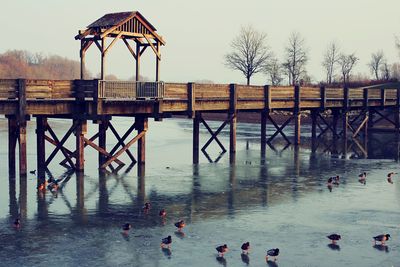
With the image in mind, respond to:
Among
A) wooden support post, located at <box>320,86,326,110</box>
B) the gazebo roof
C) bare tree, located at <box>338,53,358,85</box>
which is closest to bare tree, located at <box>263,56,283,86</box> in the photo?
bare tree, located at <box>338,53,358,85</box>

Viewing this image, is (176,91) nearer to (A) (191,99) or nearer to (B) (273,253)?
(A) (191,99)

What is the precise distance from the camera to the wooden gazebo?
91.1 ft

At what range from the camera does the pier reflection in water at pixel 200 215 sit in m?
15.0

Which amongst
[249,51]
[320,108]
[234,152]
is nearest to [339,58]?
[249,51]

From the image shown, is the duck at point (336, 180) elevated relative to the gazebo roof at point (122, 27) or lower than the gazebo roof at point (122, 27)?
lower

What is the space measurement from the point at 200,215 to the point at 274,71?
3239 inches

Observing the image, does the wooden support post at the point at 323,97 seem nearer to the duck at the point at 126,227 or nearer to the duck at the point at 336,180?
the duck at the point at 336,180

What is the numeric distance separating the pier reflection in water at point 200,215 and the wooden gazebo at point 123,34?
5711mm

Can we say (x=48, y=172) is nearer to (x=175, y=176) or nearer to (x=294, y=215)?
(x=175, y=176)

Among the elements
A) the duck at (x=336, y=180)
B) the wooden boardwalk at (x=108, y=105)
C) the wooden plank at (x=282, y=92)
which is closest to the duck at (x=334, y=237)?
the duck at (x=336, y=180)

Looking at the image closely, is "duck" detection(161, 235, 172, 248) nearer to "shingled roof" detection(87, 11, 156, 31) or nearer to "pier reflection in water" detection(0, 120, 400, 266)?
"pier reflection in water" detection(0, 120, 400, 266)

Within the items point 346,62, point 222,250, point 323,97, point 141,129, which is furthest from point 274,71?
point 222,250

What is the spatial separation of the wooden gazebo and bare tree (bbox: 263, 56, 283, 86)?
6167 centimetres

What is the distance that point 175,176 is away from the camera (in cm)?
2770
